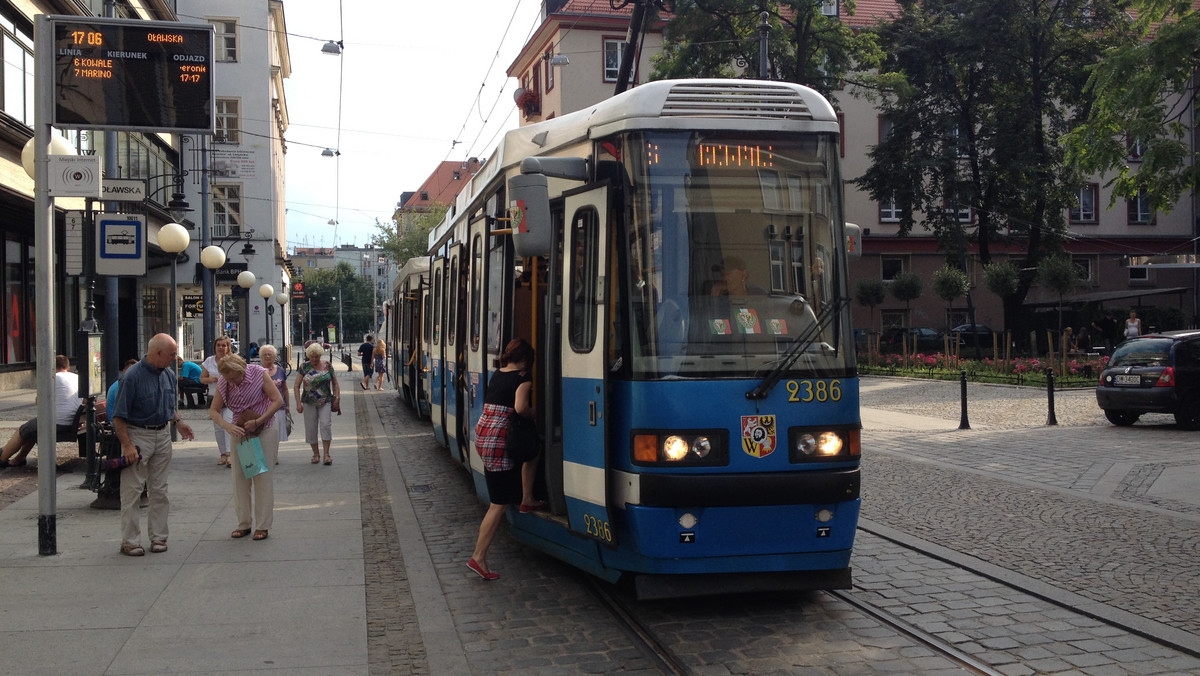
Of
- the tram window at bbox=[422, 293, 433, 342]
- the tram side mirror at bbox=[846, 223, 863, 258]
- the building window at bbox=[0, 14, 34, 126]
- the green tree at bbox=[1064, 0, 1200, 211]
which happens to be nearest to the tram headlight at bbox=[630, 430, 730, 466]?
the tram side mirror at bbox=[846, 223, 863, 258]

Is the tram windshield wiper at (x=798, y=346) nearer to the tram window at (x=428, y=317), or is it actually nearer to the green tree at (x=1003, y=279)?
the tram window at (x=428, y=317)

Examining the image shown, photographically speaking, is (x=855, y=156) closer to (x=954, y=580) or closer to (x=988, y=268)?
(x=988, y=268)

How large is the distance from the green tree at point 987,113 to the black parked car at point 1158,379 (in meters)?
21.2

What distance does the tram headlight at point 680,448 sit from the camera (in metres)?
6.12

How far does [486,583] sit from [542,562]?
77 centimetres

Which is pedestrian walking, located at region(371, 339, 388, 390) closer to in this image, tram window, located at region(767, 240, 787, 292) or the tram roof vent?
the tram roof vent

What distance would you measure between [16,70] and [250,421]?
16399 mm

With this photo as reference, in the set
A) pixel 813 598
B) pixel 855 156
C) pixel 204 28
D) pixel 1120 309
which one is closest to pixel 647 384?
pixel 813 598

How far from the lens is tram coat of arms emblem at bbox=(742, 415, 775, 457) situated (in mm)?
6211

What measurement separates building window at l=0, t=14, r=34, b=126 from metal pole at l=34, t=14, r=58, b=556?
44.4 ft

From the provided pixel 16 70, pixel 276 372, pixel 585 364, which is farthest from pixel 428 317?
pixel 16 70

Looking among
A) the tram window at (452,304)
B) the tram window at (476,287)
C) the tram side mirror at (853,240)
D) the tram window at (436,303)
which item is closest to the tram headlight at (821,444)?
the tram side mirror at (853,240)

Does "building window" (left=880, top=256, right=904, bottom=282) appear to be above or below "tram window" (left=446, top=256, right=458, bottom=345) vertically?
above

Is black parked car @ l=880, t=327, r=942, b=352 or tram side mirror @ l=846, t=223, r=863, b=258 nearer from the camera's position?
tram side mirror @ l=846, t=223, r=863, b=258
